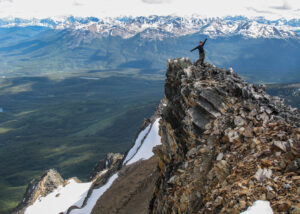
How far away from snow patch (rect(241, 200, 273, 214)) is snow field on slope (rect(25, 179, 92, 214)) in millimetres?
78481

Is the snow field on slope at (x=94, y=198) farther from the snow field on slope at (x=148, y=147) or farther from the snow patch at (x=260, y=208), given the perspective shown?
the snow patch at (x=260, y=208)

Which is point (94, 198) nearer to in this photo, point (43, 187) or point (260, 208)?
point (260, 208)

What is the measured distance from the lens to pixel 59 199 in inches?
3777

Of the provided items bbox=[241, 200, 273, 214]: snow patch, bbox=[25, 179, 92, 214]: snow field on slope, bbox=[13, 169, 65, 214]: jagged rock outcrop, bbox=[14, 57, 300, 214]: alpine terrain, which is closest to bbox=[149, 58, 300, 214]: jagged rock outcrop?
bbox=[14, 57, 300, 214]: alpine terrain

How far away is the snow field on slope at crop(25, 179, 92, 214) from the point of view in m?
88.2

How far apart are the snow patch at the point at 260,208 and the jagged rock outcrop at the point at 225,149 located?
0.28 metres

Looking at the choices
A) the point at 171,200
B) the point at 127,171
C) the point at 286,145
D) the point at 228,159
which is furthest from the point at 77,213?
the point at 286,145

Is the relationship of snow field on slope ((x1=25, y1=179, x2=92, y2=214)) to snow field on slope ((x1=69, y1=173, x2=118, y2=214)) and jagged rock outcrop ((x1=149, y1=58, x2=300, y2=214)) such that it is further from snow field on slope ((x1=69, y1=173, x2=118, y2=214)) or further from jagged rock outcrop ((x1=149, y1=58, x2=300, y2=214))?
jagged rock outcrop ((x1=149, y1=58, x2=300, y2=214))

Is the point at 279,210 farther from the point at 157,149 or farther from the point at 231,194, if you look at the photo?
the point at 157,149

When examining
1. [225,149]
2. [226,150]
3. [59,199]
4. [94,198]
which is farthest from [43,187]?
[226,150]

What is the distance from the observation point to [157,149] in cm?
3112

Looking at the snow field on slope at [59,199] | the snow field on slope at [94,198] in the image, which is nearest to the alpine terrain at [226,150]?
the snow field on slope at [94,198]

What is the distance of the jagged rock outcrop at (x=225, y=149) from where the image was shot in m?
15.5

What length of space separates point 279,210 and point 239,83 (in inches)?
623
